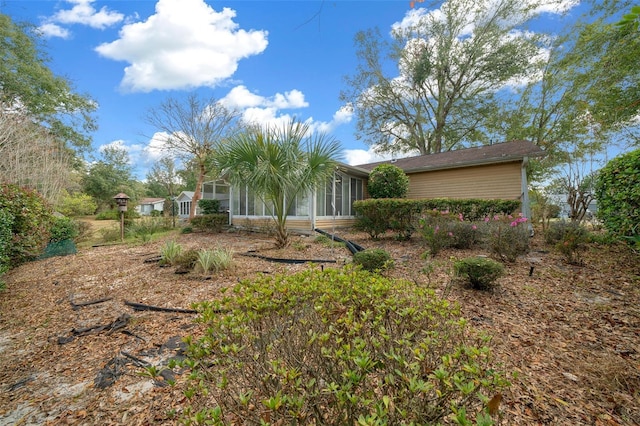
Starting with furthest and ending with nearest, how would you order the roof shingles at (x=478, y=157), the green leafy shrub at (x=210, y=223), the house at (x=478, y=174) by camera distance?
the green leafy shrub at (x=210, y=223) → the house at (x=478, y=174) → the roof shingles at (x=478, y=157)

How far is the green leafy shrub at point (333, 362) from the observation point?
3.21ft

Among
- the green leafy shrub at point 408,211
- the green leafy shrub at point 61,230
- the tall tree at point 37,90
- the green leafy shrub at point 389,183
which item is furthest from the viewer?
the tall tree at point 37,90

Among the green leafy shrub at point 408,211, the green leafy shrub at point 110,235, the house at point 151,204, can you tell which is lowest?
the green leafy shrub at point 110,235

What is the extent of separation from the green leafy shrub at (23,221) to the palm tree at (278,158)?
13.4ft

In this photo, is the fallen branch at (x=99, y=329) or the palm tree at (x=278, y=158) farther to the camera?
the palm tree at (x=278, y=158)

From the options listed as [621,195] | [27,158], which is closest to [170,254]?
[621,195]

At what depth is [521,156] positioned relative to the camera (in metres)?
8.55

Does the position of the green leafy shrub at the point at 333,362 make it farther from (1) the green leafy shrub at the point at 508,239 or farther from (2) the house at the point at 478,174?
(2) the house at the point at 478,174

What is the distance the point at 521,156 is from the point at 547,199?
3.71m

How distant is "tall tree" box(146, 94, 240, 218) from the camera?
48.6 ft

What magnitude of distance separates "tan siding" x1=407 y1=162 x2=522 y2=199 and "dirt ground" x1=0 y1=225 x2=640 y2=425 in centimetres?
447

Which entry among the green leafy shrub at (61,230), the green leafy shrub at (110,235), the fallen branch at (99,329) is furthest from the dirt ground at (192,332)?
the green leafy shrub at (110,235)

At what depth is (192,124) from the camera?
15.0 m

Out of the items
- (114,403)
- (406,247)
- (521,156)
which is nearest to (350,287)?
(114,403)
